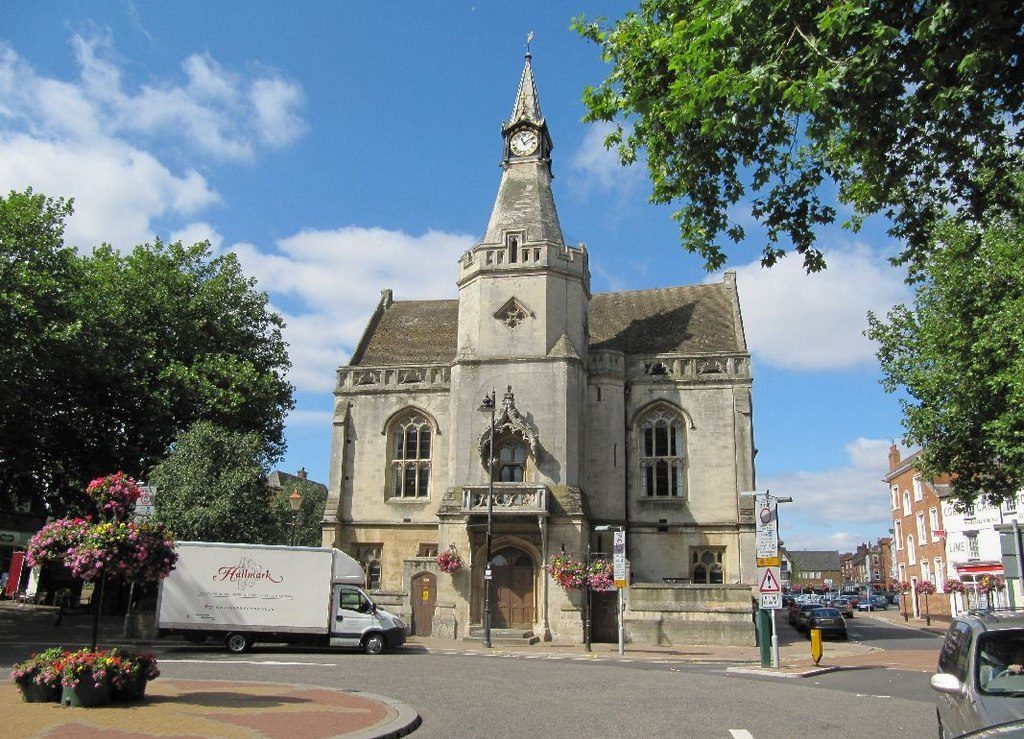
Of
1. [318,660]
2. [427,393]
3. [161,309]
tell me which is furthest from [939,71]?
[161,309]

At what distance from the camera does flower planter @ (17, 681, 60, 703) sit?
1248cm

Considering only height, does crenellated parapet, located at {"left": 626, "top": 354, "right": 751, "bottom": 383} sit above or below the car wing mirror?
above

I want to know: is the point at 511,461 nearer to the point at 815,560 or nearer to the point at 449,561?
the point at 449,561

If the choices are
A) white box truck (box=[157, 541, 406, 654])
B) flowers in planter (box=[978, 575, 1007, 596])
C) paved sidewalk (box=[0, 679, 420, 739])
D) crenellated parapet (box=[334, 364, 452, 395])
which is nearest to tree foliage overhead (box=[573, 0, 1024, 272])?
paved sidewalk (box=[0, 679, 420, 739])

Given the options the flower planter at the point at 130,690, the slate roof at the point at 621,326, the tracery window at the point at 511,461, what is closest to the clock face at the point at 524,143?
the slate roof at the point at 621,326

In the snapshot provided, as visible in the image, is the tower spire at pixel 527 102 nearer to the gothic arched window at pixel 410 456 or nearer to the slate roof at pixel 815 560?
the gothic arched window at pixel 410 456

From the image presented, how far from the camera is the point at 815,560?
15950 centimetres

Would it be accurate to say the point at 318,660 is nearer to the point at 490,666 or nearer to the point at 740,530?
the point at 490,666

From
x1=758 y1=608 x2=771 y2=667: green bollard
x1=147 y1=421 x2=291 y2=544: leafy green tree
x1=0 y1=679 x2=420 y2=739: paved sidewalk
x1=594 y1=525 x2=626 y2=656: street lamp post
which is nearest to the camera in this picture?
x1=0 y1=679 x2=420 y2=739: paved sidewalk

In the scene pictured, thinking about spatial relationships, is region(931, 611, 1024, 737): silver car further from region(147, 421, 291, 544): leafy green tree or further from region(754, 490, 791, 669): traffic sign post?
region(147, 421, 291, 544): leafy green tree

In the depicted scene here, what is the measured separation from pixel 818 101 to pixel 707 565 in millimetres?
28574

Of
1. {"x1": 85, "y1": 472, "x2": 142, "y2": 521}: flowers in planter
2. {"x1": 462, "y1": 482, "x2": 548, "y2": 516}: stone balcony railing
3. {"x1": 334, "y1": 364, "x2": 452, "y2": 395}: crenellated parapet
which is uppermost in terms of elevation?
{"x1": 334, "y1": 364, "x2": 452, "y2": 395}: crenellated parapet

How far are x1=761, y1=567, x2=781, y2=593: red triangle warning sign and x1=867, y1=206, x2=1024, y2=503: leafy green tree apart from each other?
6.72 metres

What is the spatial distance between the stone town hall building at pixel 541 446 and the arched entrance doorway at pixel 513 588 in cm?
6
